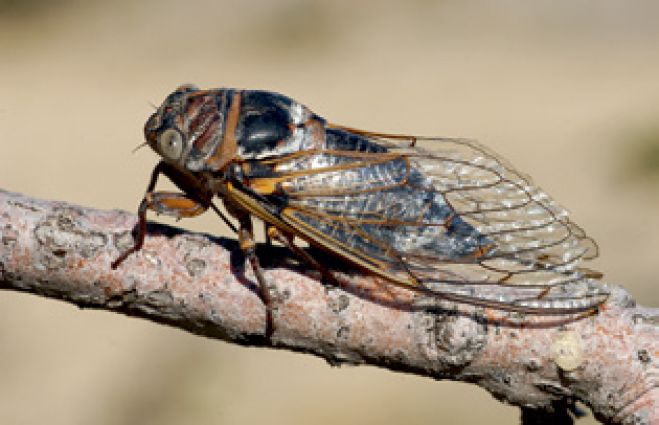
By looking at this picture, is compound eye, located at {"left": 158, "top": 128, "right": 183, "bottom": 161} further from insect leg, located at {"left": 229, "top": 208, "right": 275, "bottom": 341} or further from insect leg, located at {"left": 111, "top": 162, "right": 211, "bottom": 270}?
insect leg, located at {"left": 229, "top": 208, "right": 275, "bottom": 341}

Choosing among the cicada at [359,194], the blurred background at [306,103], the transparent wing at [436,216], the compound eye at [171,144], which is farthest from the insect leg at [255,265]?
the blurred background at [306,103]

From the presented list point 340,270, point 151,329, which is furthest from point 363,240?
point 151,329

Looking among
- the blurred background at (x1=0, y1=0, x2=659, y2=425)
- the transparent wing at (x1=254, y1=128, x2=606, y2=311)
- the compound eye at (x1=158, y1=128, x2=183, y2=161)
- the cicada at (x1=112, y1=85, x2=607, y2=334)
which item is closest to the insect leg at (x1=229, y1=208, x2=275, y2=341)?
the cicada at (x1=112, y1=85, x2=607, y2=334)

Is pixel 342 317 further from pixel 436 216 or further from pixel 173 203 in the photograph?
pixel 173 203

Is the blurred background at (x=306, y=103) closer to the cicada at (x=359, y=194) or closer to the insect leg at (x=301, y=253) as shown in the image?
the cicada at (x=359, y=194)

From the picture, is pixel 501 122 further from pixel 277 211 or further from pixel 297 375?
pixel 277 211

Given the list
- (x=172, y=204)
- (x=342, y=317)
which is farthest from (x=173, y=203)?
(x=342, y=317)

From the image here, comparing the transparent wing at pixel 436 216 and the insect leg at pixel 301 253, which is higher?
the transparent wing at pixel 436 216
